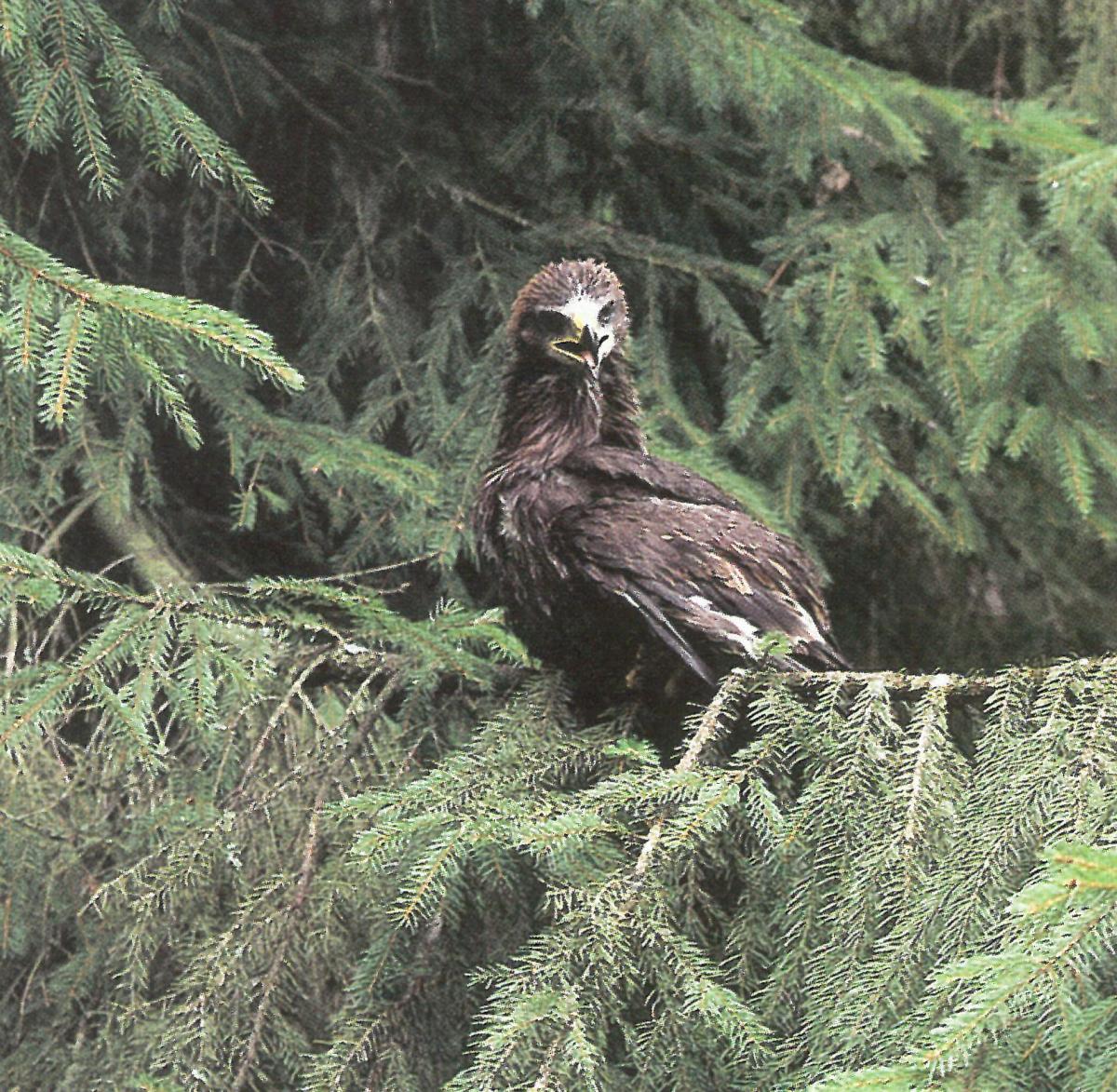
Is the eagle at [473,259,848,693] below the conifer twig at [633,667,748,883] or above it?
above

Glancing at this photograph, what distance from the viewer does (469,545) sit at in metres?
3.28

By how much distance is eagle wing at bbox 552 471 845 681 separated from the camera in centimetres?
243

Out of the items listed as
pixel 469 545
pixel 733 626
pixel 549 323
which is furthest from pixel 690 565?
pixel 469 545

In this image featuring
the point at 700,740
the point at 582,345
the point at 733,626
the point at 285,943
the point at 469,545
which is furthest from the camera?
the point at 469,545

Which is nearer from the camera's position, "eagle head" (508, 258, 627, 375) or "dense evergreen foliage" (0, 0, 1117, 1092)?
"dense evergreen foliage" (0, 0, 1117, 1092)

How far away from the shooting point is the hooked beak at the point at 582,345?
2.80 meters

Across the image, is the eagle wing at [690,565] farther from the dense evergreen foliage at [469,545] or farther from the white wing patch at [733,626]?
the dense evergreen foliage at [469,545]

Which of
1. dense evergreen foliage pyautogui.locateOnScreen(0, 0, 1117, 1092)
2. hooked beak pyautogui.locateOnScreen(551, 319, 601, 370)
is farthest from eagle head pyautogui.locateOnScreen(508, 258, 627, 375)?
dense evergreen foliage pyautogui.locateOnScreen(0, 0, 1117, 1092)

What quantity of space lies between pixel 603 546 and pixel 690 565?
16 cm

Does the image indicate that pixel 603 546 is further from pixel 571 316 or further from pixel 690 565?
pixel 571 316

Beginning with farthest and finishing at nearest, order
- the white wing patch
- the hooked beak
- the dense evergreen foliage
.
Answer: the hooked beak, the white wing patch, the dense evergreen foliage

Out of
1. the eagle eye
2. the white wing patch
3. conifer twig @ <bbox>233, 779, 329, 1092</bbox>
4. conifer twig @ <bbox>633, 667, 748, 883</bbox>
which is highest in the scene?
the eagle eye

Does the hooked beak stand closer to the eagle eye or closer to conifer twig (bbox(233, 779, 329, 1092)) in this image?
the eagle eye

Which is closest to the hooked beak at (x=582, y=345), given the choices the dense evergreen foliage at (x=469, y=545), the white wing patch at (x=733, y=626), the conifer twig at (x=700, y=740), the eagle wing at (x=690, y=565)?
the eagle wing at (x=690, y=565)
